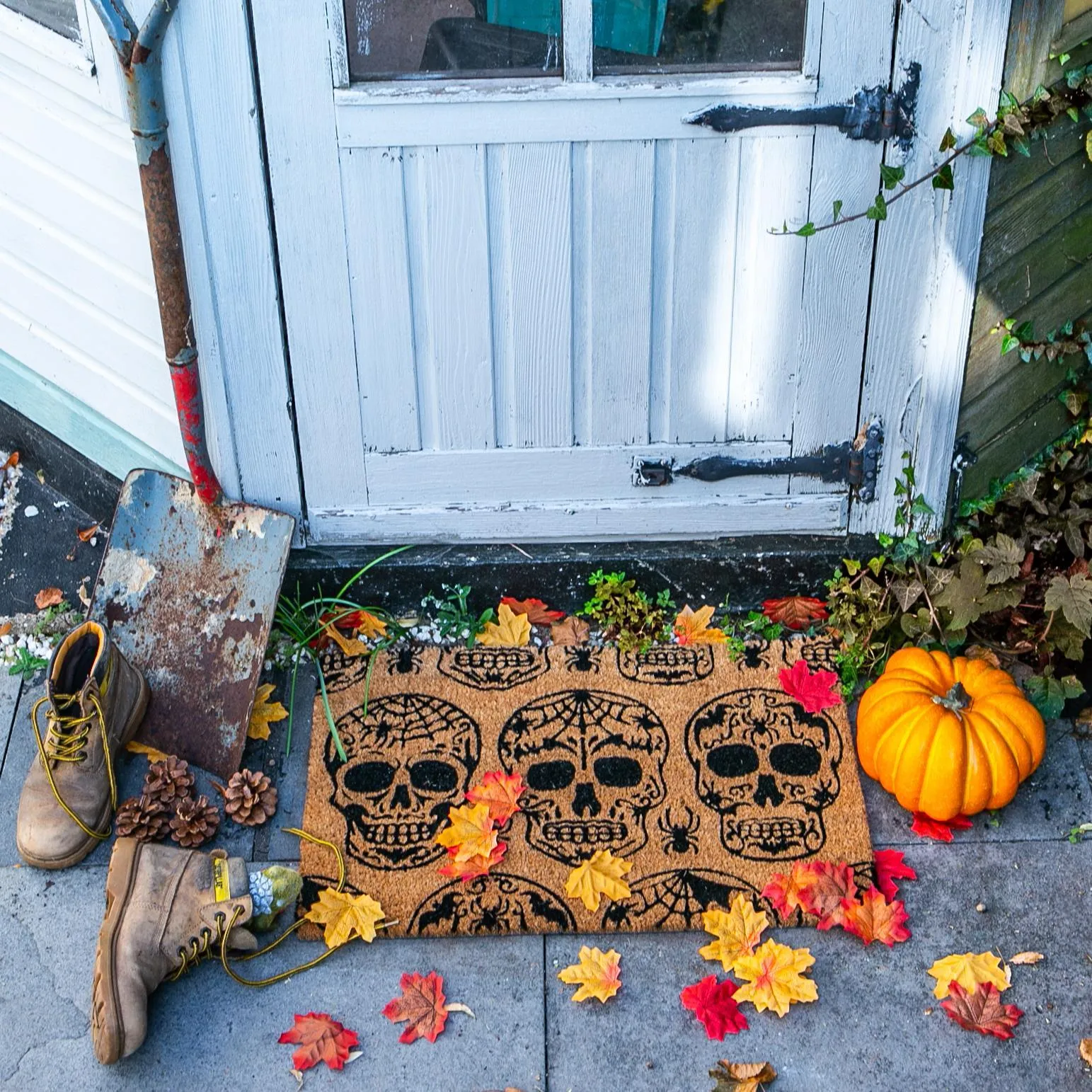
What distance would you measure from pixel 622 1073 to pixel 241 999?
2.59 feet

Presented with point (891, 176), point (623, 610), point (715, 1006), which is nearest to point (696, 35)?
point (891, 176)

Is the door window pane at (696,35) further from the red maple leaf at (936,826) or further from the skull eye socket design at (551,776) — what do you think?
the red maple leaf at (936,826)

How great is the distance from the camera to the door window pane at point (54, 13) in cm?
293

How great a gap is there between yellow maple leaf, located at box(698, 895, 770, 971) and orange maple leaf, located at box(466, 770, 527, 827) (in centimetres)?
51

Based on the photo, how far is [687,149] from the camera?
2.84m

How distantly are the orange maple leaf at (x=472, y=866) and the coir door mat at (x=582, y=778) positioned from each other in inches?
0.6

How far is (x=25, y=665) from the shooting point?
3.37 metres

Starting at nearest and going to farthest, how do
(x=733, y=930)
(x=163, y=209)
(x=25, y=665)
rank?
(x=733, y=930), (x=163, y=209), (x=25, y=665)

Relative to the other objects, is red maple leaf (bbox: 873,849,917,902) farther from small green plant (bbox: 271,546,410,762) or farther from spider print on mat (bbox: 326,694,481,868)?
small green plant (bbox: 271,546,410,762)

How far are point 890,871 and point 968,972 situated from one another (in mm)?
280

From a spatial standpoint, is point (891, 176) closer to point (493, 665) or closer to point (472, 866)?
point (493, 665)

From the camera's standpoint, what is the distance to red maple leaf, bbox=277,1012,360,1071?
8.35ft

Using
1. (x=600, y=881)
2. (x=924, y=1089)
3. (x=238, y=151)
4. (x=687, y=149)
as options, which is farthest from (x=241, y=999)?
(x=687, y=149)

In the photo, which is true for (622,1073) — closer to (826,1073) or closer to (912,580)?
(826,1073)
